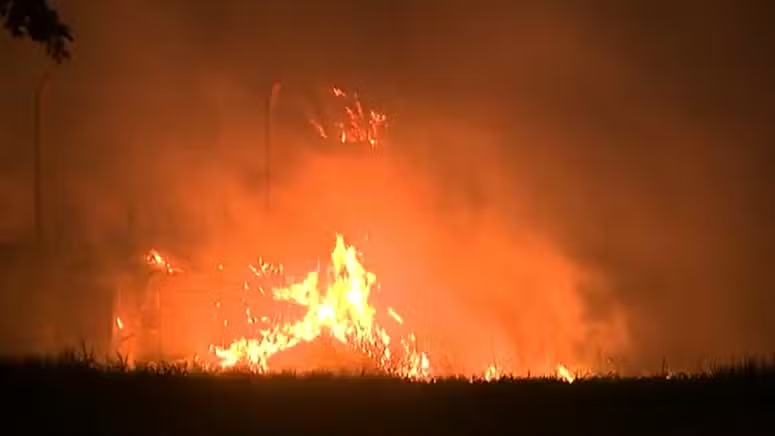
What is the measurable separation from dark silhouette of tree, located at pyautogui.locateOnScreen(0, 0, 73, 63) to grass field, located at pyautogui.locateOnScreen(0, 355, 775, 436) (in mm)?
2332

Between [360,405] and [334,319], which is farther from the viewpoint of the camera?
[334,319]

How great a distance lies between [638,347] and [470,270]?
4977 mm

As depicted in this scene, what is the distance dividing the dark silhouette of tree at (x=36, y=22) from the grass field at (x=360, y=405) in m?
2.33

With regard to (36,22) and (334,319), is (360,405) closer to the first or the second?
(36,22)

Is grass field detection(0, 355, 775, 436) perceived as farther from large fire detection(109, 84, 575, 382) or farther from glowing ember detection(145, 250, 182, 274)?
glowing ember detection(145, 250, 182, 274)

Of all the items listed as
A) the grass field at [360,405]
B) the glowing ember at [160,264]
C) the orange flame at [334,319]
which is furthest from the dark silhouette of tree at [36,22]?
the glowing ember at [160,264]

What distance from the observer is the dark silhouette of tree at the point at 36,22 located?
1038 centimetres

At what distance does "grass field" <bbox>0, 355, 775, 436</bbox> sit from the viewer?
976cm

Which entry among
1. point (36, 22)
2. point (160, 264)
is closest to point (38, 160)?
point (160, 264)

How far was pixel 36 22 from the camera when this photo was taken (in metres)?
10.5

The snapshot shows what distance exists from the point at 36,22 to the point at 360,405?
339cm

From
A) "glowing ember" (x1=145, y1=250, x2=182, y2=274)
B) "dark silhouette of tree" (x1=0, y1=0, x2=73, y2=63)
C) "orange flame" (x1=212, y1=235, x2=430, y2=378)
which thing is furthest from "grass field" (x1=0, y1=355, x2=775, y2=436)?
"glowing ember" (x1=145, y1=250, x2=182, y2=274)

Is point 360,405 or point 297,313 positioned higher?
point 297,313

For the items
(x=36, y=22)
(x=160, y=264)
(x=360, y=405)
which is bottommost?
(x=360, y=405)
